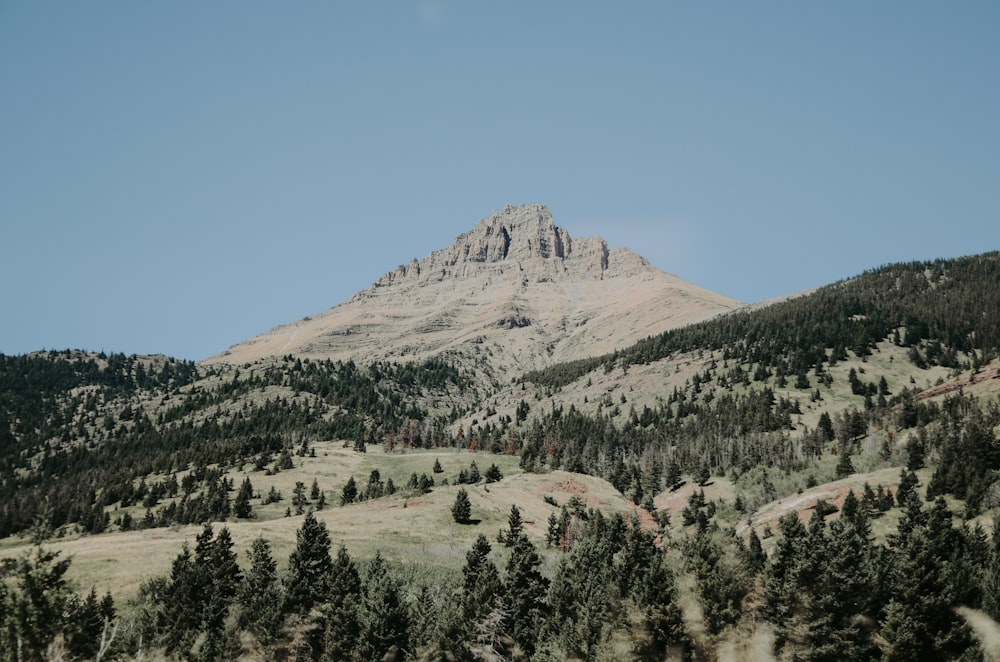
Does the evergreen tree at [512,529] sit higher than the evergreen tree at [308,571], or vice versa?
the evergreen tree at [308,571]

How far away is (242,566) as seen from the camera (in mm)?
69188

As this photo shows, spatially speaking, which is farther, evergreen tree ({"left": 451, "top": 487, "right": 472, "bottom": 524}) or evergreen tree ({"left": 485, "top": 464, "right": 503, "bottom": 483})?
evergreen tree ({"left": 485, "top": 464, "right": 503, "bottom": 483})

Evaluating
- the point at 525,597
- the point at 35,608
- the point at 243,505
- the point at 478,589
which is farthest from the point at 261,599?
the point at 243,505

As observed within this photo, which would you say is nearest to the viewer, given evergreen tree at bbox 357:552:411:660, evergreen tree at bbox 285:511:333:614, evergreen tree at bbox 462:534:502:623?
evergreen tree at bbox 357:552:411:660

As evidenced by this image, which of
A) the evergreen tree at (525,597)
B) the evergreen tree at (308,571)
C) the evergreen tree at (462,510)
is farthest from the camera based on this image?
the evergreen tree at (462,510)

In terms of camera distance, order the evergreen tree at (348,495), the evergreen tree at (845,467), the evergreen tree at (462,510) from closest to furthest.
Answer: the evergreen tree at (462,510)
the evergreen tree at (845,467)
the evergreen tree at (348,495)

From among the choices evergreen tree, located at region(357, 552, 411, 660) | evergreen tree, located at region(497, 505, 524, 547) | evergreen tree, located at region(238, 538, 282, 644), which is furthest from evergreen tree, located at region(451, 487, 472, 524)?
evergreen tree, located at region(357, 552, 411, 660)

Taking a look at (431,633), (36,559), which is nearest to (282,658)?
(431,633)

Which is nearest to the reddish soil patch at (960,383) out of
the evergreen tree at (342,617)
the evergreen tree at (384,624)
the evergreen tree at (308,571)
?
the evergreen tree at (308,571)

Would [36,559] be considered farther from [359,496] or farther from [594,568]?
[359,496]

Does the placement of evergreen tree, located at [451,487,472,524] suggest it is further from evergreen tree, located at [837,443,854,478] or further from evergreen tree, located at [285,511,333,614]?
evergreen tree, located at [837,443,854,478]

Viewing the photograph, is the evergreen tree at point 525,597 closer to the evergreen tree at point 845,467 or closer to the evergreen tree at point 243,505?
the evergreen tree at point 243,505

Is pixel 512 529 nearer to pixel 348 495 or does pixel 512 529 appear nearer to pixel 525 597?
pixel 525 597

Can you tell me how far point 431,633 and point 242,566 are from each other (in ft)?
89.4
